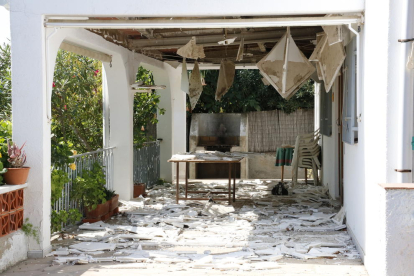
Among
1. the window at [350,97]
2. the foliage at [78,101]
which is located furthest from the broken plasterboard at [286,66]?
the foliage at [78,101]

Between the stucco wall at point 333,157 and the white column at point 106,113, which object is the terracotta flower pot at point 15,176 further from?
the stucco wall at point 333,157

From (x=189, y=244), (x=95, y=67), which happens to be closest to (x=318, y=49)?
(x=189, y=244)

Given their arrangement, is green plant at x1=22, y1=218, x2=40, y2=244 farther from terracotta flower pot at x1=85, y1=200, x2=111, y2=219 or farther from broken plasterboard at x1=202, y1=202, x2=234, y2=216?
broken plasterboard at x1=202, y1=202, x2=234, y2=216

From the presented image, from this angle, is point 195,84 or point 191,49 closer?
point 191,49

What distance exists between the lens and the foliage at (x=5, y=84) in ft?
30.9

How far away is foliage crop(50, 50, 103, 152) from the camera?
10.6 meters

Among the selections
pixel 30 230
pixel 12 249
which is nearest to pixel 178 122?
pixel 30 230

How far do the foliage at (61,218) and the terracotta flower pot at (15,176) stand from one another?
1.10 meters

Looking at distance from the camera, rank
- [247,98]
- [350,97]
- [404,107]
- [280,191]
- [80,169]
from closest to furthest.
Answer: [404,107], [350,97], [80,169], [280,191], [247,98]

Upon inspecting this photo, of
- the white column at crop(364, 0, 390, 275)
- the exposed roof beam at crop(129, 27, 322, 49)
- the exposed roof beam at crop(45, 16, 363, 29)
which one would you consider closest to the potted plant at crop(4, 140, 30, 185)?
the exposed roof beam at crop(45, 16, 363, 29)

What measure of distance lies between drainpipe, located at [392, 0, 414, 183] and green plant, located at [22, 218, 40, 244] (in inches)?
145

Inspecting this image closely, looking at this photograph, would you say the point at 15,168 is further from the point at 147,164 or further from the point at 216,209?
the point at 147,164

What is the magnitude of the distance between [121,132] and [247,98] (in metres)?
7.49

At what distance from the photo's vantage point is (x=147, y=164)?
1139cm
